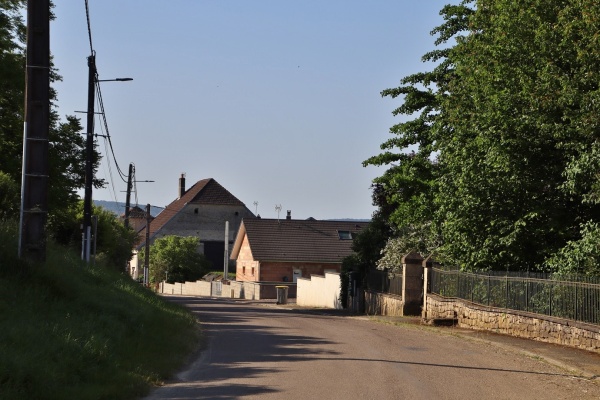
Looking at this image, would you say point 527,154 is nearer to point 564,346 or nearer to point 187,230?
point 564,346

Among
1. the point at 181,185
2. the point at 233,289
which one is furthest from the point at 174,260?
the point at 181,185

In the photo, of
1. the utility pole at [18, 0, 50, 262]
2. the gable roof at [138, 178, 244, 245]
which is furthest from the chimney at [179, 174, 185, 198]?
the utility pole at [18, 0, 50, 262]

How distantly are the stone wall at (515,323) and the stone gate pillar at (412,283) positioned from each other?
1.72m

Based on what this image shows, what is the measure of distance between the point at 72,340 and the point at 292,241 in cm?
5865

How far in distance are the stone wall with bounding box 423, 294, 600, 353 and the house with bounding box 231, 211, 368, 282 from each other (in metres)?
38.9

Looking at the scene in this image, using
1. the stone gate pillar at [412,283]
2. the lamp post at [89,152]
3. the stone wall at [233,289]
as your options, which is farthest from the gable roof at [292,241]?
the lamp post at [89,152]

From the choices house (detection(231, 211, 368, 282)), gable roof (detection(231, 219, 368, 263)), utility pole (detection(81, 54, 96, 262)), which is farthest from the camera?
gable roof (detection(231, 219, 368, 263))

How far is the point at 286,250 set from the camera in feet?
227

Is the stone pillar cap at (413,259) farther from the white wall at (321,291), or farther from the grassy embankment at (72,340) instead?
the white wall at (321,291)

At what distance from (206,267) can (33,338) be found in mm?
72725

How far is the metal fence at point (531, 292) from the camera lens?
737 inches

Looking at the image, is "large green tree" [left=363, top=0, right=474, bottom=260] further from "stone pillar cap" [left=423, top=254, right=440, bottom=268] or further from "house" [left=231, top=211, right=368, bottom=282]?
"house" [left=231, top=211, right=368, bottom=282]

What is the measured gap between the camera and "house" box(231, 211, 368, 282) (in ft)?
224

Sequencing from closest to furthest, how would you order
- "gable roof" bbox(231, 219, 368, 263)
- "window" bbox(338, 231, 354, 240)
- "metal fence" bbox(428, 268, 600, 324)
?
1. "metal fence" bbox(428, 268, 600, 324)
2. "gable roof" bbox(231, 219, 368, 263)
3. "window" bbox(338, 231, 354, 240)
